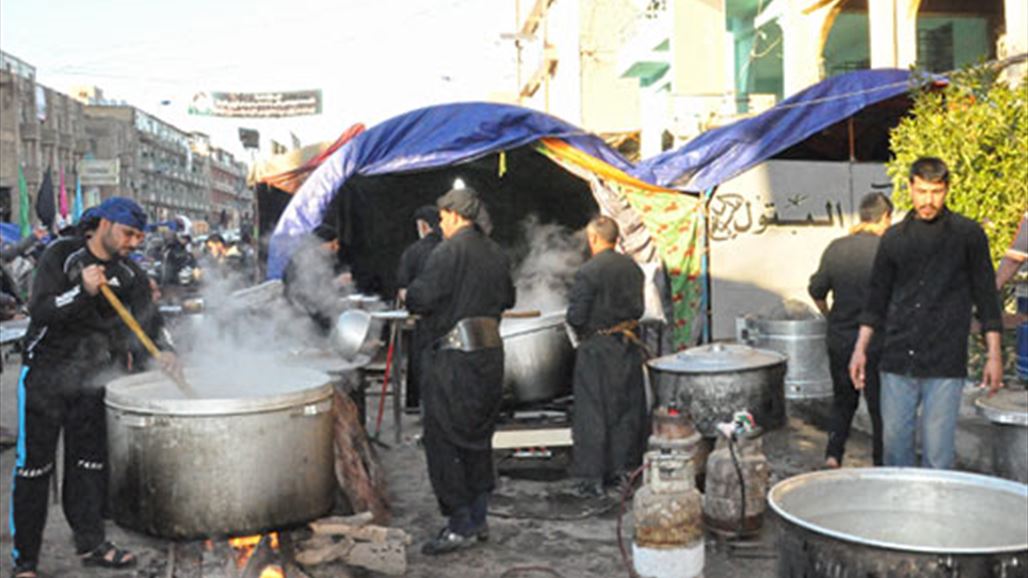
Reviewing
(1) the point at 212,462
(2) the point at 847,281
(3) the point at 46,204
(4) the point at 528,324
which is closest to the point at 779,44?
(3) the point at 46,204

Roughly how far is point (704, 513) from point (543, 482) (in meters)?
1.70

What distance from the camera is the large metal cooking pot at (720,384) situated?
632 centimetres

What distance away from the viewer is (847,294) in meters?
6.11

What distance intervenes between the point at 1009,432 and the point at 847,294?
2.22m

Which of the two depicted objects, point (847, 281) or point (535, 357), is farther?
point (535, 357)

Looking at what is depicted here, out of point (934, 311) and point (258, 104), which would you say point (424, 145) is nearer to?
point (934, 311)

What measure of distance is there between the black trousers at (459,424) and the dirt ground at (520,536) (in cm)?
37

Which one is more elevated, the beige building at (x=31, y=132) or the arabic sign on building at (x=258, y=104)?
the beige building at (x=31, y=132)

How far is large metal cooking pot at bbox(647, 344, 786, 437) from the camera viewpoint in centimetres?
632

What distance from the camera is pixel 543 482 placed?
682 cm

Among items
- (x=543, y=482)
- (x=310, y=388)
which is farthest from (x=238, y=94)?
(x=310, y=388)

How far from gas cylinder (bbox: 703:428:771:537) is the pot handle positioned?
242cm

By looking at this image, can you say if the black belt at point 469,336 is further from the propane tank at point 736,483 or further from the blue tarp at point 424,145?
the blue tarp at point 424,145

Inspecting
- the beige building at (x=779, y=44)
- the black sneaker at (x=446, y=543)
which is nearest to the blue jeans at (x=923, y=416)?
the black sneaker at (x=446, y=543)
